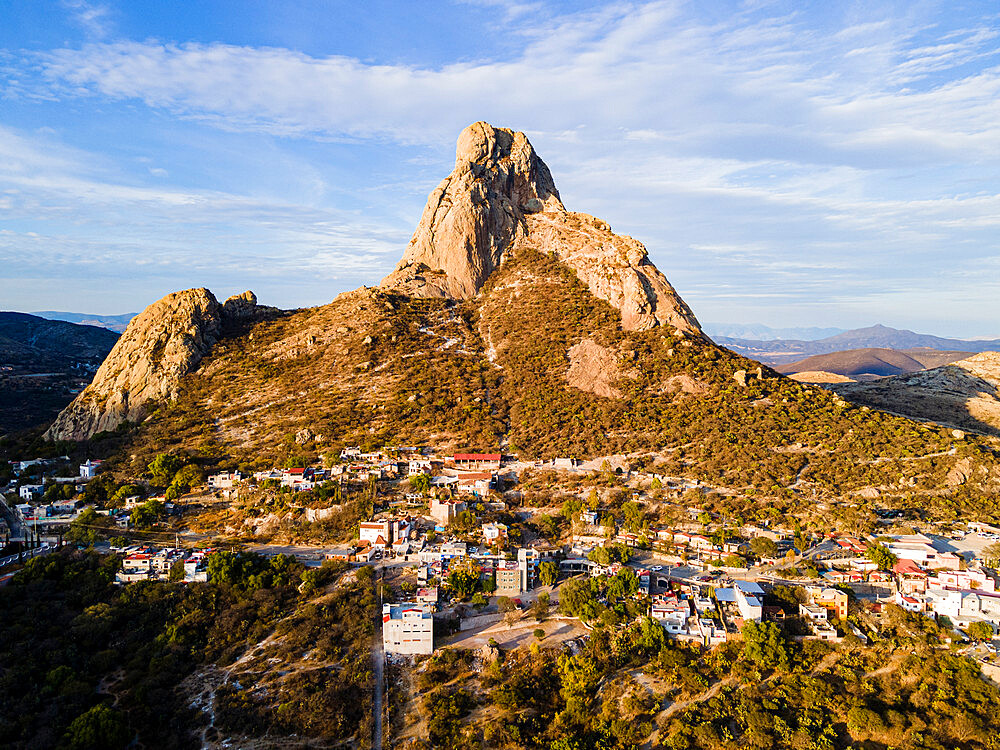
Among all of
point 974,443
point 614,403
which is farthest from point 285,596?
point 974,443

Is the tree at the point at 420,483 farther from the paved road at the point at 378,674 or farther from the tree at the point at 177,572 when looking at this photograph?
the tree at the point at 177,572

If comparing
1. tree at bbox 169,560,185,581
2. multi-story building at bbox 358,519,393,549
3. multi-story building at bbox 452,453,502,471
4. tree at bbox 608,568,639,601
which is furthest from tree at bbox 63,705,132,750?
multi-story building at bbox 452,453,502,471

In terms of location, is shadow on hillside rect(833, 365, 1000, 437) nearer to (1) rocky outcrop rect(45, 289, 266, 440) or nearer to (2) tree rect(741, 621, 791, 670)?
(2) tree rect(741, 621, 791, 670)

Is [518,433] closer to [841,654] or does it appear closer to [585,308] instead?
[585,308]

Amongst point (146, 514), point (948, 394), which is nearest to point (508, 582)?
point (146, 514)

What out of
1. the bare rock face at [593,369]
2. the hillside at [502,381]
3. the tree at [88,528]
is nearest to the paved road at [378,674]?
the hillside at [502,381]

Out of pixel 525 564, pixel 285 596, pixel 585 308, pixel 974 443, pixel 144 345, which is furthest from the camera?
pixel 585 308
